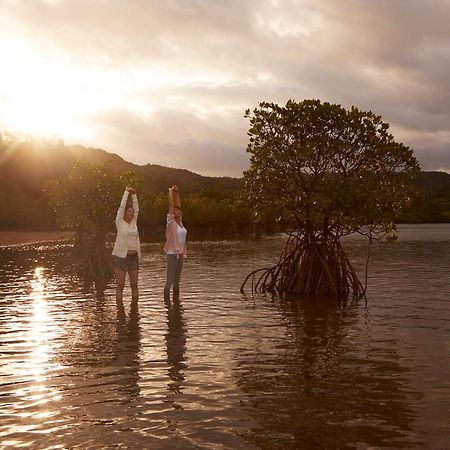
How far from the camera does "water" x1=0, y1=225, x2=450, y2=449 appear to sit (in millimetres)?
7012

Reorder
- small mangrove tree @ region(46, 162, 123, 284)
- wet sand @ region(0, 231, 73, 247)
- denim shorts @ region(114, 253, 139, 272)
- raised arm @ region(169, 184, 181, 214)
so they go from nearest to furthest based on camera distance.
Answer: denim shorts @ region(114, 253, 139, 272)
raised arm @ region(169, 184, 181, 214)
small mangrove tree @ region(46, 162, 123, 284)
wet sand @ region(0, 231, 73, 247)

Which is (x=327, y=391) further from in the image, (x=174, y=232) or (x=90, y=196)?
(x=90, y=196)

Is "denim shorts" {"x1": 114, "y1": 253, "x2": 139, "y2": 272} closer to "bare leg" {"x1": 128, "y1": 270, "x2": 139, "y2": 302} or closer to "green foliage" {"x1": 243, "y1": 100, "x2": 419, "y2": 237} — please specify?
"bare leg" {"x1": 128, "y1": 270, "x2": 139, "y2": 302}

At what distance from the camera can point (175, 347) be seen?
38.8 ft

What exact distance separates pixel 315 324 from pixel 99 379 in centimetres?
681

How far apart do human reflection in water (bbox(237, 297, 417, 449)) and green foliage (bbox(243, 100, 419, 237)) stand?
679cm

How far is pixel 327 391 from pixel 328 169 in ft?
42.0

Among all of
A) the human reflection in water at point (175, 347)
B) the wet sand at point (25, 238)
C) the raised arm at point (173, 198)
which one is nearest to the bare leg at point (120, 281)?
the human reflection in water at point (175, 347)

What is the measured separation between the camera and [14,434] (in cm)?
698

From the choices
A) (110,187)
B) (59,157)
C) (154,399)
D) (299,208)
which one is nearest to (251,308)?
(299,208)

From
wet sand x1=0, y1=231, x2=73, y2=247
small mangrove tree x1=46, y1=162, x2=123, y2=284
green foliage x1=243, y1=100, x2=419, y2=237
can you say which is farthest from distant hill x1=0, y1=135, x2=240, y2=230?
green foliage x1=243, y1=100, x2=419, y2=237

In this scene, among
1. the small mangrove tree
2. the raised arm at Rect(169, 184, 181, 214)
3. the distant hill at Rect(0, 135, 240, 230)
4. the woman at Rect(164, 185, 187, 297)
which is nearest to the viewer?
the raised arm at Rect(169, 184, 181, 214)

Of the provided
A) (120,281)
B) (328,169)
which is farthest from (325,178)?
(120,281)

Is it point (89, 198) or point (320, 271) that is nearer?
point (320, 271)
